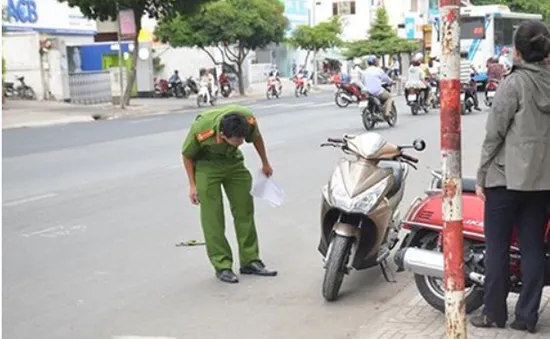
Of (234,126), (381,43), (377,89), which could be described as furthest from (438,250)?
(381,43)

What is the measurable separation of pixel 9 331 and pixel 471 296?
2.99 metres

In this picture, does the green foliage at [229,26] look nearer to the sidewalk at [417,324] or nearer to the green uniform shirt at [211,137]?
the green uniform shirt at [211,137]

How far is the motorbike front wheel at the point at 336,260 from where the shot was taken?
5.81 metres

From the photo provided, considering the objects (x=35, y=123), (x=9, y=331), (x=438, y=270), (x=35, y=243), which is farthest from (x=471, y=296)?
(x=35, y=123)

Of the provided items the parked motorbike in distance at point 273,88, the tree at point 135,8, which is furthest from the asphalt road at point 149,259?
the parked motorbike in distance at point 273,88

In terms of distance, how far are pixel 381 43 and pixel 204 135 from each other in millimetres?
48470

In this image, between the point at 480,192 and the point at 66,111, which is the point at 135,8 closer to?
the point at 66,111

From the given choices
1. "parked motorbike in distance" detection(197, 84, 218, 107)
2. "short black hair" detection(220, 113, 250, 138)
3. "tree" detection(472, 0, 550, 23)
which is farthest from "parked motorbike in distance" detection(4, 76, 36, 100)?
"tree" detection(472, 0, 550, 23)

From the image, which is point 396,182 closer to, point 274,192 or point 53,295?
point 274,192

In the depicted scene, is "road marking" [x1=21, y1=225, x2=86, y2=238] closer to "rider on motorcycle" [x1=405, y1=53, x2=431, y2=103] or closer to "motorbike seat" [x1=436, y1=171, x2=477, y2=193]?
"motorbike seat" [x1=436, y1=171, x2=477, y2=193]

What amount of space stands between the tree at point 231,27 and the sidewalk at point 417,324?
115ft

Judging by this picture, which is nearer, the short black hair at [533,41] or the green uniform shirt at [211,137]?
the short black hair at [533,41]

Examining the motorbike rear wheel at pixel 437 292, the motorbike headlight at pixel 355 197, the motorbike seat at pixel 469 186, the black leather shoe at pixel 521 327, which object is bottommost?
the black leather shoe at pixel 521 327

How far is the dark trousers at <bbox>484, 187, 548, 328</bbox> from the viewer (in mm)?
4785
